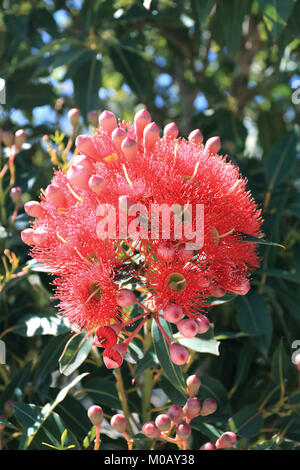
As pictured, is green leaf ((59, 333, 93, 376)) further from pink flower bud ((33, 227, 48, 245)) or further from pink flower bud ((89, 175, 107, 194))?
pink flower bud ((89, 175, 107, 194))

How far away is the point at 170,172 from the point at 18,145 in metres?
0.58

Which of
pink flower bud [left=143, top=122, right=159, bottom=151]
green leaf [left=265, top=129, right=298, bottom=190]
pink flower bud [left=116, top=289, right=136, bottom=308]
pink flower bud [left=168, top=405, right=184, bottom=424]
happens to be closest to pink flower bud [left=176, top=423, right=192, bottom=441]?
pink flower bud [left=168, top=405, right=184, bottom=424]

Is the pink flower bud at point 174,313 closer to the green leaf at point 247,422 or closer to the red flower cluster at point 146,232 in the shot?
the red flower cluster at point 146,232

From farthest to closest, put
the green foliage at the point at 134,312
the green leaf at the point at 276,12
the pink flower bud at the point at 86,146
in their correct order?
the green leaf at the point at 276,12 → the green foliage at the point at 134,312 → the pink flower bud at the point at 86,146

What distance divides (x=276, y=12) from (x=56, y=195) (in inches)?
33.7

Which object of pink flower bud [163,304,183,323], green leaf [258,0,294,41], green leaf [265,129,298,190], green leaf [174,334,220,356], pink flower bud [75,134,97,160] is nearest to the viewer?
pink flower bud [163,304,183,323]

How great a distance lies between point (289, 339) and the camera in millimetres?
1681

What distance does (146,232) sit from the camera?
0.86 meters

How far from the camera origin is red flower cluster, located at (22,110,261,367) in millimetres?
866

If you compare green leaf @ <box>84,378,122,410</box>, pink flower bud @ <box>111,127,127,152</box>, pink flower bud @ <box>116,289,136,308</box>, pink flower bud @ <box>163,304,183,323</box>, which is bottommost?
green leaf @ <box>84,378,122,410</box>

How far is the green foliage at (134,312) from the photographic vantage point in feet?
3.94

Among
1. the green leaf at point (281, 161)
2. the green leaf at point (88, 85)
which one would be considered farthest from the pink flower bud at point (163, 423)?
the green leaf at point (88, 85)

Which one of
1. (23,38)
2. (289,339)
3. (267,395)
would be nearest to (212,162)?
(267,395)

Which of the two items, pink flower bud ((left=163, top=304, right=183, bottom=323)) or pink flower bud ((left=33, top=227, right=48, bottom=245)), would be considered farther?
pink flower bud ((left=33, top=227, right=48, bottom=245))
